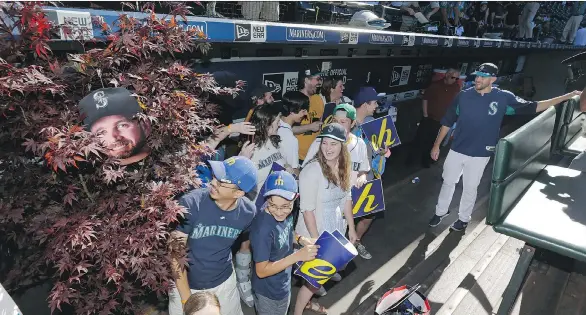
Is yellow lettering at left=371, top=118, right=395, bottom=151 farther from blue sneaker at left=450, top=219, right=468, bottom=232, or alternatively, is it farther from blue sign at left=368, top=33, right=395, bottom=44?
blue sneaker at left=450, top=219, right=468, bottom=232

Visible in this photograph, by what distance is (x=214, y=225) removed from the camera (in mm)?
2514

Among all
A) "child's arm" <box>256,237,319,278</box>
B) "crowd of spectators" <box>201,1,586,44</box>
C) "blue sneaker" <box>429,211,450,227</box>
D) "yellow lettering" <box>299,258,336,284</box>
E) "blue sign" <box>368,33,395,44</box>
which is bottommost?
"blue sneaker" <box>429,211,450,227</box>

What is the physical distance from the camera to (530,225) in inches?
93.6

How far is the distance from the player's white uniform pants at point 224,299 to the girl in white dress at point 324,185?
2.45 feet

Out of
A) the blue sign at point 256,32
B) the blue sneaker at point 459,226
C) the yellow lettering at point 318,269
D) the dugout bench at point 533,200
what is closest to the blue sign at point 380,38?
the blue sign at point 256,32

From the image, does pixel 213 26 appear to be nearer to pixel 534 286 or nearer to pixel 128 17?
pixel 128 17

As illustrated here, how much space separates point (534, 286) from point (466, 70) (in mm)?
10125

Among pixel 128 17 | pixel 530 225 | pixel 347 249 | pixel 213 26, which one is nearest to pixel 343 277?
pixel 347 249

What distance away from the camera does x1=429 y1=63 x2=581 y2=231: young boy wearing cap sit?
4.95m

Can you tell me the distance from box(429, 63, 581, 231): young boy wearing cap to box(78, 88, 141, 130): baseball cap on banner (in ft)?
15.7

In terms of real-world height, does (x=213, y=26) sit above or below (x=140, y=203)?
above

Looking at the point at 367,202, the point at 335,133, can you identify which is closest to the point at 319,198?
the point at 335,133

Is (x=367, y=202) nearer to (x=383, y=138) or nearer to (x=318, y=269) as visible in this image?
(x=383, y=138)

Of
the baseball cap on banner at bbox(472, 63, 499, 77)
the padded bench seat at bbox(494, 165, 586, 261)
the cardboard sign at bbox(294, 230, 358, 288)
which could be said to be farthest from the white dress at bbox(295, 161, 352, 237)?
the baseball cap on banner at bbox(472, 63, 499, 77)
